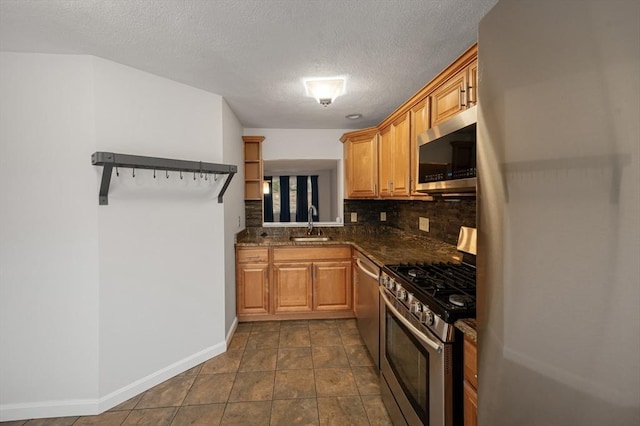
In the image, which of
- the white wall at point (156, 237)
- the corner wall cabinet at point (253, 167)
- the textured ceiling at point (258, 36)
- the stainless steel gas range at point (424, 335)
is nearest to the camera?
the stainless steel gas range at point (424, 335)

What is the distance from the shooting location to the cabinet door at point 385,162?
2818 mm

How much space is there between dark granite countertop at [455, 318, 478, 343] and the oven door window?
10.7 inches

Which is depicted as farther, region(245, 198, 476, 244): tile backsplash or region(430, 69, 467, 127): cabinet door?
region(245, 198, 476, 244): tile backsplash

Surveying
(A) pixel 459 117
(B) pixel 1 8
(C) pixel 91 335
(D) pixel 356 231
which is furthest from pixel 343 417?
(B) pixel 1 8

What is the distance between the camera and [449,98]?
1.79 m

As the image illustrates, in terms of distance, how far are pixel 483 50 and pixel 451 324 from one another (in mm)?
952

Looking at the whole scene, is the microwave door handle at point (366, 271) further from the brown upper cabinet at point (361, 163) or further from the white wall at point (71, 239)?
the white wall at point (71, 239)

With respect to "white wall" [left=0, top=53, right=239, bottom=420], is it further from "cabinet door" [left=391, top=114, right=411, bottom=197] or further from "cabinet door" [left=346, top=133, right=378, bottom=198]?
"cabinet door" [left=346, top=133, right=378, bottom=198]

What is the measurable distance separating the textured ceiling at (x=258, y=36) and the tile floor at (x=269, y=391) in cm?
232

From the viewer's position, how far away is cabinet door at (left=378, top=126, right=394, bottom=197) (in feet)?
9.25

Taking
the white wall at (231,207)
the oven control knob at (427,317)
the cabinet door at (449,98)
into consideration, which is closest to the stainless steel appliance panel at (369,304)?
the oven control knob at (427,317)

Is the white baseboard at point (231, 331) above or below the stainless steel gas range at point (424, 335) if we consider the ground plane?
below

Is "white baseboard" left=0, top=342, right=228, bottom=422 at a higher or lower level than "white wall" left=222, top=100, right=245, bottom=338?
lower

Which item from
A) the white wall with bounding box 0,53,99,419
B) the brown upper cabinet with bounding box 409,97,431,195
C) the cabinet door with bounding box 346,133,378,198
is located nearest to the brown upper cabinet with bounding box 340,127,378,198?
the cabinet door with bounding box 346,133,378,198
